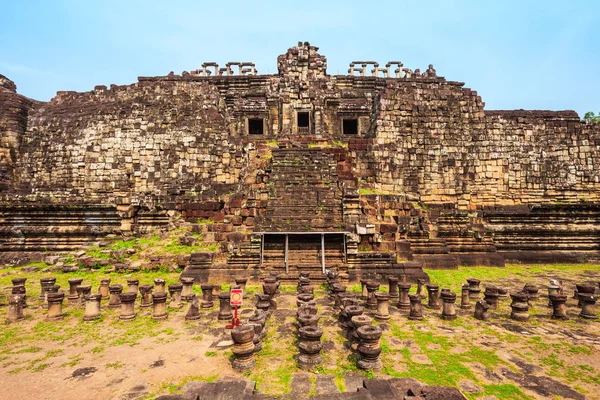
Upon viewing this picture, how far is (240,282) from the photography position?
831 cm

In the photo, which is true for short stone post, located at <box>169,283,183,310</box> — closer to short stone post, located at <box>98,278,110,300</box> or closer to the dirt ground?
the dirt ground

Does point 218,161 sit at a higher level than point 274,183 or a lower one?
higher

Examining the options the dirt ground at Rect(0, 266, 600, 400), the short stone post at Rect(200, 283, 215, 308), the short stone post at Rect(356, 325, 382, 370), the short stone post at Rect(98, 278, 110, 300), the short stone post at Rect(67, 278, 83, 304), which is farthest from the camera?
the short stone post at Rect(98, 278, 110, 300)

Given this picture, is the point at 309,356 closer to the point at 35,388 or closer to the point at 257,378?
the point at 257,378

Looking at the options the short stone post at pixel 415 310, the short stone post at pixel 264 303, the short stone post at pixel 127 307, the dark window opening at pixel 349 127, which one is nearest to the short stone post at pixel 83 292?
the short stone post at pixel 127 307

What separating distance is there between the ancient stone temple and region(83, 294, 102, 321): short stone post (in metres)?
3.49

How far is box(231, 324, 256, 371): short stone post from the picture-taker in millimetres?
4359

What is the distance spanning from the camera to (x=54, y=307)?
21.8 feet

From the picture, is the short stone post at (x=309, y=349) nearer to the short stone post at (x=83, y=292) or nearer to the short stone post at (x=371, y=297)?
the short stone post at (x=371, y=297)

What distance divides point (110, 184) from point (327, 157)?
11.8 m

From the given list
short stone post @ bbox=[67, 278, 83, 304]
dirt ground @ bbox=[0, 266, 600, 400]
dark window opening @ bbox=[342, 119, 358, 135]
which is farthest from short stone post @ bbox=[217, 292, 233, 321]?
dark window opening @ bbox=[342, 119, 358, 135]

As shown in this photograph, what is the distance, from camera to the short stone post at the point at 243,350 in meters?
4.36

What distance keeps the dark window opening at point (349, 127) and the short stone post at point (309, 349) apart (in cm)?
1630

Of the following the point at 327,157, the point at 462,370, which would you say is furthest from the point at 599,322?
the point at 327,157
